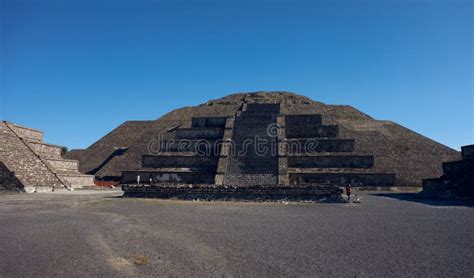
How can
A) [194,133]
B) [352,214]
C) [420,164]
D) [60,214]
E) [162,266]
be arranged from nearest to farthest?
[162,266] → [60,214] → [352,214] → [420,164] → [194,133]

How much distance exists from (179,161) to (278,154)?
7524 mm

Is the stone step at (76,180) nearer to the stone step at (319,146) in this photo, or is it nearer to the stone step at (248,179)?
the stone step at (248,179)

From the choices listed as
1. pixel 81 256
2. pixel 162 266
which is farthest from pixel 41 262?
pixel 162 266

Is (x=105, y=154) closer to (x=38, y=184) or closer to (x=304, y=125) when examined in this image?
(x=38, y=184)

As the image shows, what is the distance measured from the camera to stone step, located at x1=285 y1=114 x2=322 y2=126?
30.5 m

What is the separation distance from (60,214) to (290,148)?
18963 millimetres

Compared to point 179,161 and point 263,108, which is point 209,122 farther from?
point 263,108

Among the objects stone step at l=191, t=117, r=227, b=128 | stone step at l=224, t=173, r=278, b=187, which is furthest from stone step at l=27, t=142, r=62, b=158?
stone step at l=224, t=173, r=278, b=187

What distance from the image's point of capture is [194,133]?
29797 mm

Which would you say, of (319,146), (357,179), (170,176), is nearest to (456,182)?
(357,179)

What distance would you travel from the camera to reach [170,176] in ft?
82.0

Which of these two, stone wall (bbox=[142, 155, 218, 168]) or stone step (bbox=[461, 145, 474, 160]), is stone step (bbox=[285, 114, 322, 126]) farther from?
stone step (bbox=[461, 145, 474, 160])

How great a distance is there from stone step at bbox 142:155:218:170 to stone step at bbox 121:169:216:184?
3.87 feet

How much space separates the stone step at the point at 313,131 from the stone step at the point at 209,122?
5968 mm
